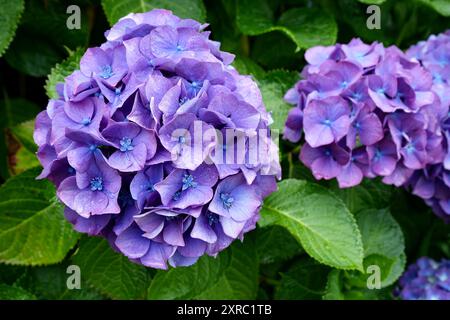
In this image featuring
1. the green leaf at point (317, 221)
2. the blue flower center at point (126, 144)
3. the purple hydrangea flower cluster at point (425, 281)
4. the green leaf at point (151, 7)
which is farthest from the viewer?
the purple hydrangea flower cluster at point (425, 281)

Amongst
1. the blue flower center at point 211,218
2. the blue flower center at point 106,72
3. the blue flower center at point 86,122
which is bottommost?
the blue flower center at point 211,218

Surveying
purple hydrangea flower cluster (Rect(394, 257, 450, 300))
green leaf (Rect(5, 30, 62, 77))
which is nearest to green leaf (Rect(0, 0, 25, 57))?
green leaf (Rect(5, 30, 62, 77))

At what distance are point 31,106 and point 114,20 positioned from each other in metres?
0.43

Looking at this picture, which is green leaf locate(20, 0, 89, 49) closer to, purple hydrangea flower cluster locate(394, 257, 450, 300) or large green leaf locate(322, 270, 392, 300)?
large green leaf locate(322, 270, 392, 300)

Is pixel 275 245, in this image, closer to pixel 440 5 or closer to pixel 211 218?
pixel 211 218

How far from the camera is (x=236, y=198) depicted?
3.53 ft

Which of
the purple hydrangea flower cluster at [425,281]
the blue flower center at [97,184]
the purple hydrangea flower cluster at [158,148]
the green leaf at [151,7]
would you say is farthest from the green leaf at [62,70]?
the purple hydrangea flower cluster at [425,281]

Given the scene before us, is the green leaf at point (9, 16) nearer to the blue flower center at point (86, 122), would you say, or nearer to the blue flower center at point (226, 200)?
the blue flower center at point (86, 122)

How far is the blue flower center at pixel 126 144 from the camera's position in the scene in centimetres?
Result: 103

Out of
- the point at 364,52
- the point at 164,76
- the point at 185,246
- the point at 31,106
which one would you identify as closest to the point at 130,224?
the point at 185,246

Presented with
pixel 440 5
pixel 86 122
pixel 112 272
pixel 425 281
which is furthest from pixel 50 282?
pixel 440 5

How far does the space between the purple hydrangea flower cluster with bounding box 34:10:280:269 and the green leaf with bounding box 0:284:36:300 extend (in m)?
0.36

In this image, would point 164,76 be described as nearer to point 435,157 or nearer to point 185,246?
point 185,246

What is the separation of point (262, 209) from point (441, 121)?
16.4 inches
